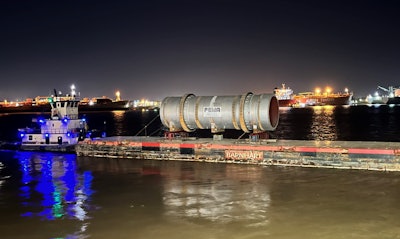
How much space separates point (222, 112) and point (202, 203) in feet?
34.5

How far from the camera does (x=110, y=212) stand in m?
13.7

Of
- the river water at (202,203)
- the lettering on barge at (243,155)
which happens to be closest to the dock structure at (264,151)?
the lettering on barge at (243,155)

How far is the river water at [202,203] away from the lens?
37.8 ft

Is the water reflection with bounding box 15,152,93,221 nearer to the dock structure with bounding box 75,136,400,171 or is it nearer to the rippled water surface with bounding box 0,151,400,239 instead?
the rippled water surface with bounding box 0,151,400,239

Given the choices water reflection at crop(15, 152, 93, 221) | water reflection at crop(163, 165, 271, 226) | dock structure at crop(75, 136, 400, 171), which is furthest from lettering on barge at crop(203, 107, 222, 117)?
water reflection at crop(15, 152, 93, 221)

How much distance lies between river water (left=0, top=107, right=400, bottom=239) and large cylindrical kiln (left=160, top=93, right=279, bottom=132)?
2.94 m

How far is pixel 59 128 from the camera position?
36.3 meters

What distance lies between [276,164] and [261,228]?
1016 cm

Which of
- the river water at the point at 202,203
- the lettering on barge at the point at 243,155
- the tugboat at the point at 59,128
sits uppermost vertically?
the tugboat at the point at 59,128

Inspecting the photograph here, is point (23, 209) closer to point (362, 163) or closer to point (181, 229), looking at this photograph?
point (181, 229)

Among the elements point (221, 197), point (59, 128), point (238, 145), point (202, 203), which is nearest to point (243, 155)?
point (238, 145)

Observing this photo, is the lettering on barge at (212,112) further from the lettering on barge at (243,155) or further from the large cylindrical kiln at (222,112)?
the lettering on barge at (243,155)

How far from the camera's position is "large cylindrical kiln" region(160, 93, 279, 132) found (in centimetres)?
2336

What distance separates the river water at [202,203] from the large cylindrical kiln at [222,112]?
2.94m
